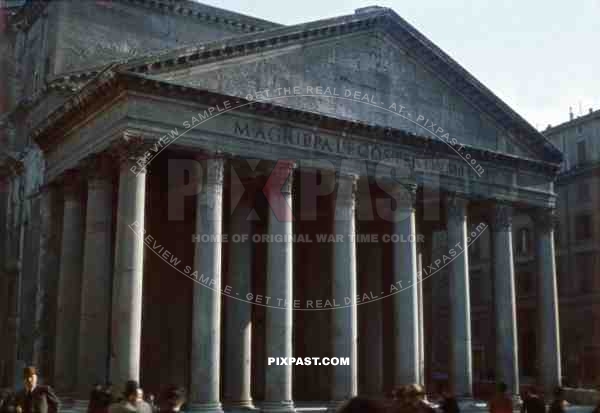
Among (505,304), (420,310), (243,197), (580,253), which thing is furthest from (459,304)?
(580,253)

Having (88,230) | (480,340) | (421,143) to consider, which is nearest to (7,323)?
(88,230)

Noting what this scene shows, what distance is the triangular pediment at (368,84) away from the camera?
2186cm

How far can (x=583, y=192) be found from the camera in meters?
41.8

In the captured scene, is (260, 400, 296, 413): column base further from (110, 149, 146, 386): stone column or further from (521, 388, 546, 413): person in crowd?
(521, 388, 546, 413): person in crowd

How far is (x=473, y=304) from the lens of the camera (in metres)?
45.8

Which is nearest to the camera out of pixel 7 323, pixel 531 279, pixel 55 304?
pixel 55 304

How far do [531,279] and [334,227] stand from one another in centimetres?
2385

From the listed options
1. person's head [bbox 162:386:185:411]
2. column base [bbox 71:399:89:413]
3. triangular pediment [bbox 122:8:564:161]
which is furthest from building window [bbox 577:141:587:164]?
person's head [bbox 162:386:185:411]

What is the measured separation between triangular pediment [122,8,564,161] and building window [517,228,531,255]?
55.2 ft

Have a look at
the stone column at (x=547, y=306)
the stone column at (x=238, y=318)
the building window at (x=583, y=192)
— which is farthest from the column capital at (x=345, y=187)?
the building window at (x=583, y=192)

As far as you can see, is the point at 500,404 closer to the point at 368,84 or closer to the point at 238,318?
the point at 238,318

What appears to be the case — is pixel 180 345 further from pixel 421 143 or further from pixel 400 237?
pixel 421 143

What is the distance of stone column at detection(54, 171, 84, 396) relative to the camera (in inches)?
880

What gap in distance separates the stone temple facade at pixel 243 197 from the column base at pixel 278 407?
0.05 meters
